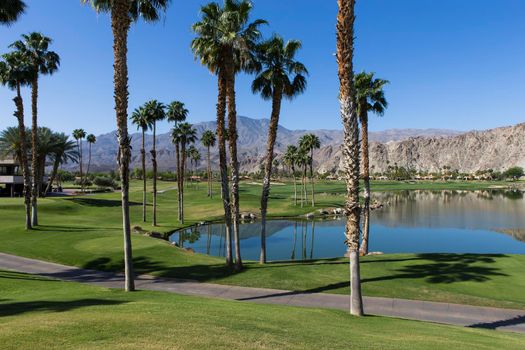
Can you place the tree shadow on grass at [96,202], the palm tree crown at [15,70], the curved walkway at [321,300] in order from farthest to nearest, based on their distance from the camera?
the tree shadow on grass at [96,202], the palm tree crown at [15,70], the curved walkway at [321,300]

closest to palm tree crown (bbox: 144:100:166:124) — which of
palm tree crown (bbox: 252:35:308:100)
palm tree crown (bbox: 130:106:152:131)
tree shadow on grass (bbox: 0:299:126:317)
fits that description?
palm tree crown (bbox: 130:106:152:131)

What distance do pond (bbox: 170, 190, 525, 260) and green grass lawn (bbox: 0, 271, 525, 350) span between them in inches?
972

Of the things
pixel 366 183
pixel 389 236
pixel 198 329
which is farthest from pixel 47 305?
pixel 389 236

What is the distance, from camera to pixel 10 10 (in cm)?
2367

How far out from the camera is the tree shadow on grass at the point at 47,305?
1237 cm

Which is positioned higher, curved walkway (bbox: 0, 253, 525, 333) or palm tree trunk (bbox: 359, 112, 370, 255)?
palm tree trunk (bbox: 359, 112, 370, 255)

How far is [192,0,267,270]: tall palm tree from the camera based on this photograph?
82.8 feet

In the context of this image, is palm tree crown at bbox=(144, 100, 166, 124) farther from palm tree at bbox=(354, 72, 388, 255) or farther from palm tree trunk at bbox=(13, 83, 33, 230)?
palm tree at bbox=(354, 72, 388, 255)

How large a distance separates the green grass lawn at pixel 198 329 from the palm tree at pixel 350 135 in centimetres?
199

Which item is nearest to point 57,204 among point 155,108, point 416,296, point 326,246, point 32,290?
point 155,108

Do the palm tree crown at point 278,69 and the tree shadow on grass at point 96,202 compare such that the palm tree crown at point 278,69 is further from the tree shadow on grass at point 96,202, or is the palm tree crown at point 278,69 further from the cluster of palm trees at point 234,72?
the tree shadow on grass at point 96,202

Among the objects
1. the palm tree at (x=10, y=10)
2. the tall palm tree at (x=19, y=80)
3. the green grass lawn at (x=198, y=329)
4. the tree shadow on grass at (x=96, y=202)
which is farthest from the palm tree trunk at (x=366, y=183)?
the tree shadow on grass at (x=96, y=202)

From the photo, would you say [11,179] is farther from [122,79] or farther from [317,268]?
[317,268]

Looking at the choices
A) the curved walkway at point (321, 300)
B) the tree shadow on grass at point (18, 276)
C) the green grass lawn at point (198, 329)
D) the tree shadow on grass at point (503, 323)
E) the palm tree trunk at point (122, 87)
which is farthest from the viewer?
the tree shadow on grass at point (18, 276)
